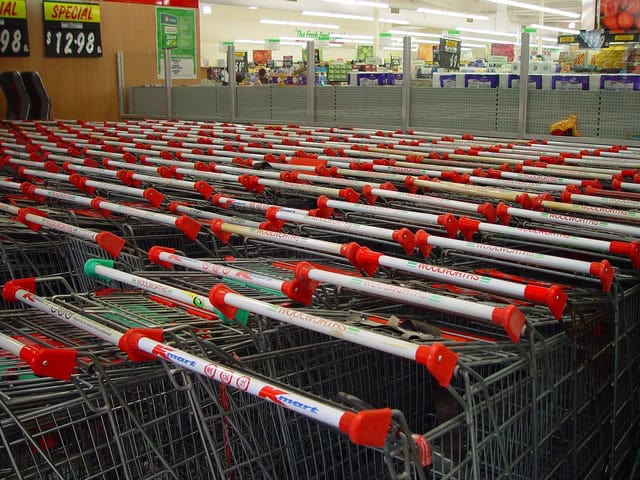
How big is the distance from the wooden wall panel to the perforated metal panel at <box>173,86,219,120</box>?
110 inches

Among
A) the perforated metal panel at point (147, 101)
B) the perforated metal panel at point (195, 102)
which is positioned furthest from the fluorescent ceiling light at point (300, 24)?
the perforated metal panel at point (195, 102)

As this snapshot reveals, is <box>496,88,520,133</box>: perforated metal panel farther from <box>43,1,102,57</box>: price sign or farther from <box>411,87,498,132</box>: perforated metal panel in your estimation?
<box>43,1,102,57</box>: price sign

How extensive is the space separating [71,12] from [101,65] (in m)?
1.06

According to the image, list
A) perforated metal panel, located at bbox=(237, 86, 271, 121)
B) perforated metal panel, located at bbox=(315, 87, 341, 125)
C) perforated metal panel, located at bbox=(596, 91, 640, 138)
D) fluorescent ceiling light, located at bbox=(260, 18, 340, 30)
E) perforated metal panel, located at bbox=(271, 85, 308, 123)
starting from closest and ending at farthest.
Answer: perforated metal panel, located at bbox=(596, 91, 640, 138) < perforated metal panel, located at bbox=(315, 87, 341, 125) < perforated metal panel, located at bbox=(271, 85, 308, 123) < perforated metal panel, located at bbox=(237, 86, 271, 121) < fluorescent ceiling light, located at bbox=(260, 18, 340, 30)

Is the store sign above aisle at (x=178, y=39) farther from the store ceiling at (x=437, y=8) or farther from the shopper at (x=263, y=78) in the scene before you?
the store ceiling at (x=437, y=8)

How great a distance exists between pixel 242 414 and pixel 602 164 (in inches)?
117

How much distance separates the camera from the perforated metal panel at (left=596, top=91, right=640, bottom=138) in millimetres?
5629

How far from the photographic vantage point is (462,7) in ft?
89.6

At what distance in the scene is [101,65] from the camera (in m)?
12.9

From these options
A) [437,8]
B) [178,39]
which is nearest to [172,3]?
[178,39]

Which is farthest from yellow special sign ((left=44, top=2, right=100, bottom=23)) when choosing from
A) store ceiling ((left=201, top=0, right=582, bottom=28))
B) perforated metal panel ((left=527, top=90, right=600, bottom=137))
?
store ceiling ((left=201, top=0, right=582, bottom=28))

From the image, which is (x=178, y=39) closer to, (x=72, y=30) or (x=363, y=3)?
(x=72, y=30)

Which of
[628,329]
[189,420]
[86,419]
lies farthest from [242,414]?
[628,329]

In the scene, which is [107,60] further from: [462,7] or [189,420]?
[462,7]
